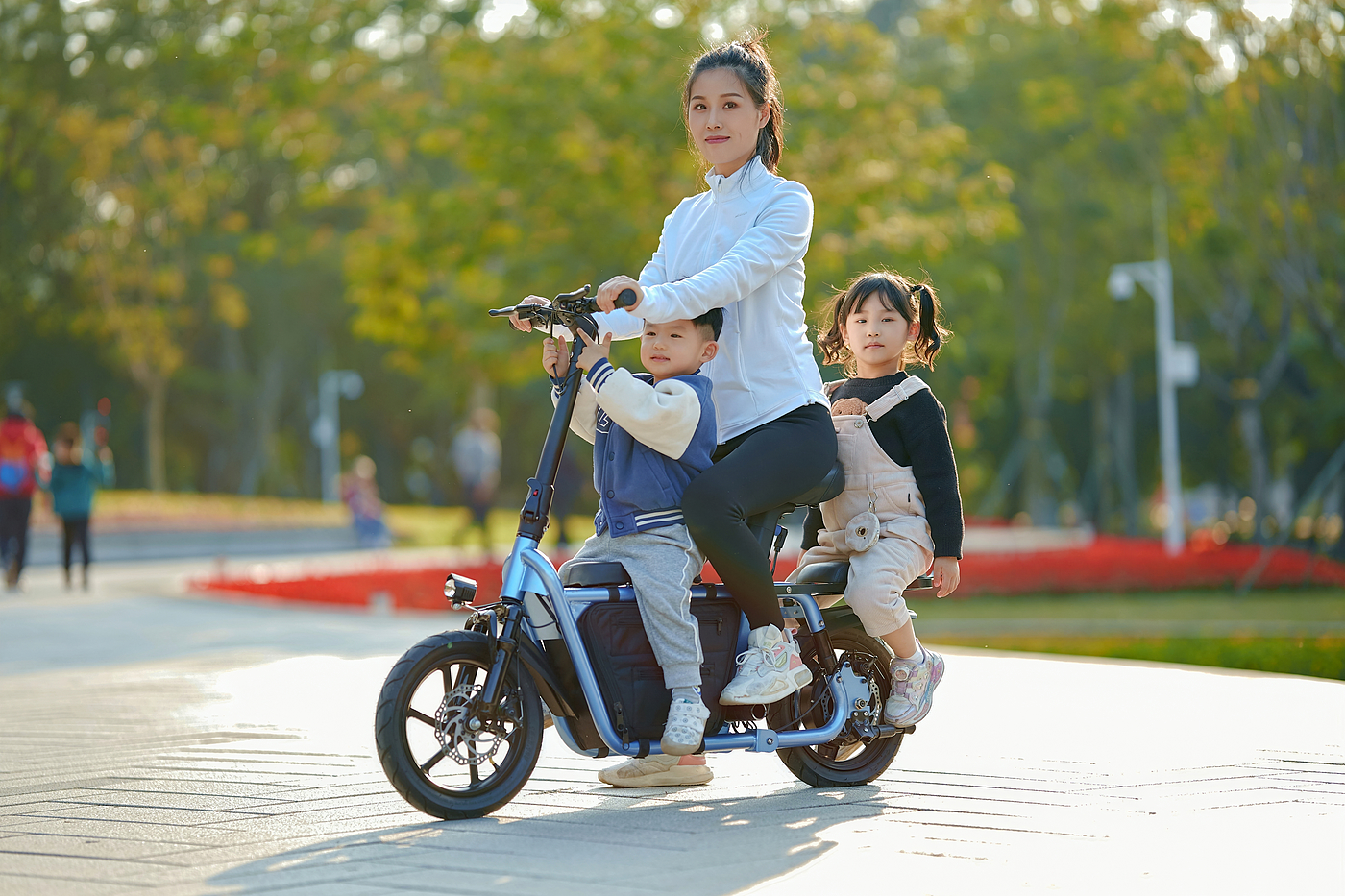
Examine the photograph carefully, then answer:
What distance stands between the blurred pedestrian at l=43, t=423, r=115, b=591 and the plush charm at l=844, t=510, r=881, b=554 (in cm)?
1226

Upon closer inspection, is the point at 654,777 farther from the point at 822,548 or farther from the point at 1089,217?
the point at 1089,217

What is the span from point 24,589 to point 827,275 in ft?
28.9

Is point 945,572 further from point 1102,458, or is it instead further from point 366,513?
point 1102,458

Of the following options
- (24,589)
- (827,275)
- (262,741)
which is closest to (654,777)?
(262,741)

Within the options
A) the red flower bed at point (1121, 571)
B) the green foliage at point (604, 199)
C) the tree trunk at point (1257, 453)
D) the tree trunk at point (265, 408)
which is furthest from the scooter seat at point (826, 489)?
the tree trunk at point (265, 408)

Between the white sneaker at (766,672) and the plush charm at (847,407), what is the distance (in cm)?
79

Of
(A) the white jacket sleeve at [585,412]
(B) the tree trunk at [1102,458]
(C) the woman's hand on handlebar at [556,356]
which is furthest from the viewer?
(B) the tree trunk at [1102,458]

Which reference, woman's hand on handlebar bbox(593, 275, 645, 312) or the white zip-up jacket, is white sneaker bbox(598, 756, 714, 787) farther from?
woman's hand on handlebar bbox(593, 275, 645, 312)

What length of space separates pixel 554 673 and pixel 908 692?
122cm

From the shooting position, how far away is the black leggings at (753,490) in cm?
457

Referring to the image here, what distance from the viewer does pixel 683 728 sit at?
4.55m

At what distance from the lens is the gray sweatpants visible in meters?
4.59

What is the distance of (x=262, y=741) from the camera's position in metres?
6.27

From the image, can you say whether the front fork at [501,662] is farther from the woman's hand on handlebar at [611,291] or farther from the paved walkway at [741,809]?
the woman's hand on handlebar at [611,291]
